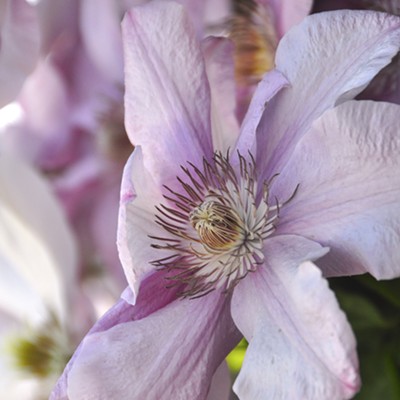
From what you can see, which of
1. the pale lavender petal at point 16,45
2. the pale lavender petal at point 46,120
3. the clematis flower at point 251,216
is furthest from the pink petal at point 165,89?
the pale lavender petal at point 46,120

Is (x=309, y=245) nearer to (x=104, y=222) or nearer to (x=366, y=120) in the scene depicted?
(x=366, y=120)

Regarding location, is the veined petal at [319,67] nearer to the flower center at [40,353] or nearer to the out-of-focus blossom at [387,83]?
the out-of-focus blossom at [387,83]

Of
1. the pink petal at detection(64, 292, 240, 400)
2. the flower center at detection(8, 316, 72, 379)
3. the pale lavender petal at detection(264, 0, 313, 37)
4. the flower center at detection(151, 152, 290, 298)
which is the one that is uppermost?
the pale lavender petal at detection(264, 0, 313, 37)

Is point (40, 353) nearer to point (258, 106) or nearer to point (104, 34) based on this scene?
point (104, 34)

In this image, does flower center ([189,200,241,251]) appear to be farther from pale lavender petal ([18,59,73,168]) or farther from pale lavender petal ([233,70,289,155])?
pale lavender petal ([18,59,73,168])

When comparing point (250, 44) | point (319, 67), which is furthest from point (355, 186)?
point (250, 44)

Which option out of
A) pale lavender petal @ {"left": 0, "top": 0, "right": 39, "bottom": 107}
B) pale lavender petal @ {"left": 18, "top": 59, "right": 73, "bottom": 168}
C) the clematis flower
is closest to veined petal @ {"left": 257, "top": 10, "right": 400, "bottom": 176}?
the clematis flower

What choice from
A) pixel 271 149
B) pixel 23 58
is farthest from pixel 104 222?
pixel 271 149

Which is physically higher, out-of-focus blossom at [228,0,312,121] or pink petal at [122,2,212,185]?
pink petal at [122,2,212,185]
